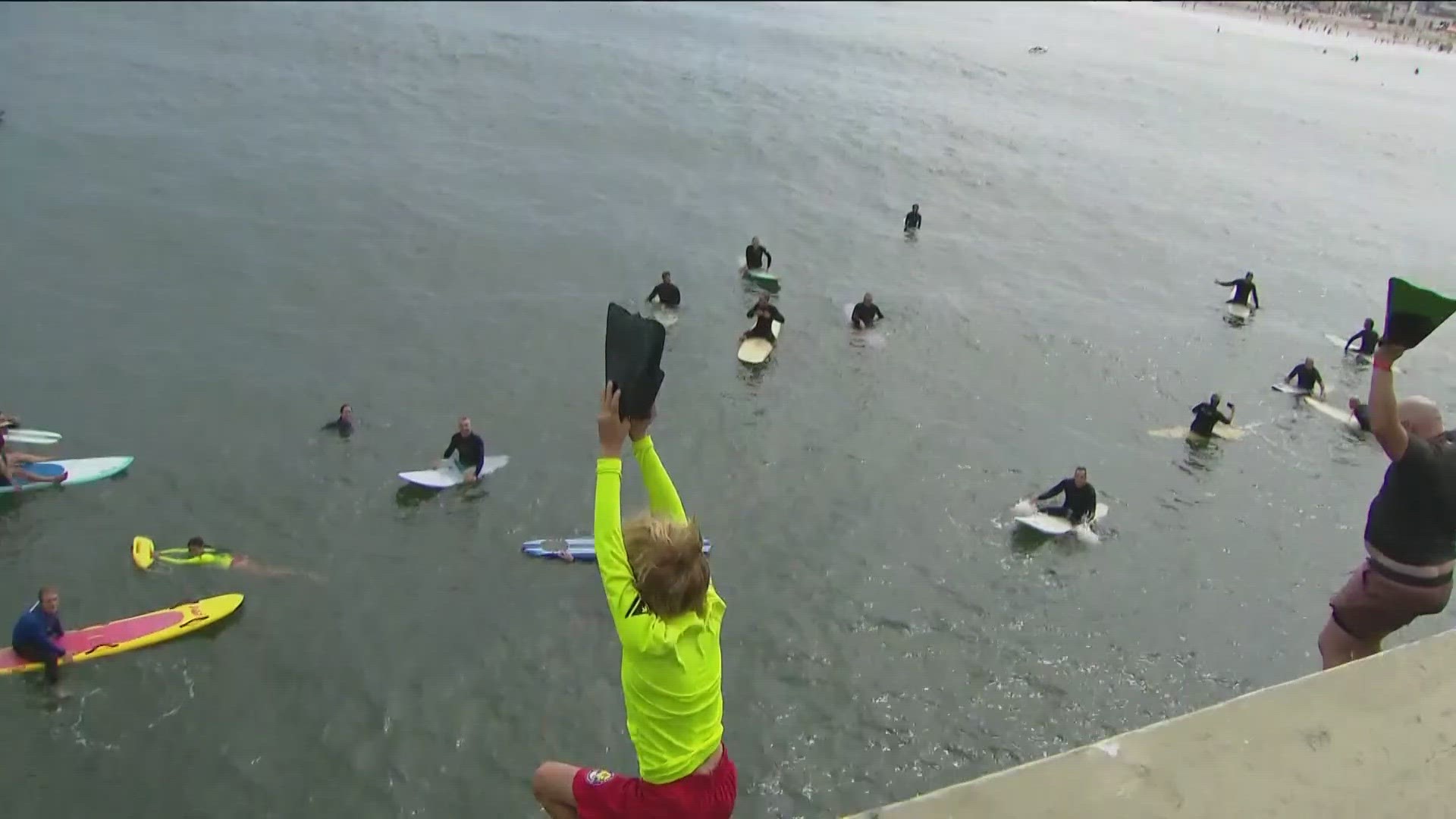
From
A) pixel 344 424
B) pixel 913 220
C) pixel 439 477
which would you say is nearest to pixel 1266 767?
pixel 439 477

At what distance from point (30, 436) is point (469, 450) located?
27.2 feet

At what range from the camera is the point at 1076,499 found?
56.5 ft

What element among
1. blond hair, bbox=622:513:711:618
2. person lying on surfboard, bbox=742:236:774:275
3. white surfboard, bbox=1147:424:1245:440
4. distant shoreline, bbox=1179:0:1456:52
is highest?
distant shoreline, bbox=1179:0:1456:52

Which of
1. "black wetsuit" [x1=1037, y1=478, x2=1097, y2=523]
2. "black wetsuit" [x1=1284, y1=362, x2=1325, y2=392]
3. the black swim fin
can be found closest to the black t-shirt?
the black swim fin

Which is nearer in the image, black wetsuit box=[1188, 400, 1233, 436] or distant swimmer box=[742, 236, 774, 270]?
black wetsuit box=[1188, 400, 1233, 436]

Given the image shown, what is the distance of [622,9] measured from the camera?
83875 mm

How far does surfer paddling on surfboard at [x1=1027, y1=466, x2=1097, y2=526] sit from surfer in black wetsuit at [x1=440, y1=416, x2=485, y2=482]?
1013 centimetres

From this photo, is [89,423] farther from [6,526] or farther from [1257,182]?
[1257,182]

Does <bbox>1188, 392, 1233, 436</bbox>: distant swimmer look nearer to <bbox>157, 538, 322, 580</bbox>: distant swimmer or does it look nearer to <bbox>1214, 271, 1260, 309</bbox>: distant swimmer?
<bbox>1214, 271, 1260, 309</bbox>: distant swimmer

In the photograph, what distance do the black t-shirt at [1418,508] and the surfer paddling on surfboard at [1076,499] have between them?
427 inches

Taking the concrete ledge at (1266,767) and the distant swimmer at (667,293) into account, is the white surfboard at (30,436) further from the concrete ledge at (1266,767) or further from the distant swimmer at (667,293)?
the concrete ledge at (1266,767)

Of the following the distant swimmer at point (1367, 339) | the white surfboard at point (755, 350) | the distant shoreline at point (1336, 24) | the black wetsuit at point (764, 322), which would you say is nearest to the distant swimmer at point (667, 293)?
the black wetsuit at point (764, 322)

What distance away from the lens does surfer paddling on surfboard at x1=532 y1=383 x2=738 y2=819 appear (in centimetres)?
401

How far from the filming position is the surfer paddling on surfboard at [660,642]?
401 cm
